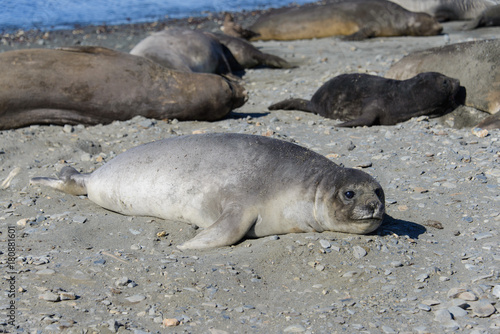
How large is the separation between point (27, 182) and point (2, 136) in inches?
51.6

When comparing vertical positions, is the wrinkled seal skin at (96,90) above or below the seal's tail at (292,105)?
above

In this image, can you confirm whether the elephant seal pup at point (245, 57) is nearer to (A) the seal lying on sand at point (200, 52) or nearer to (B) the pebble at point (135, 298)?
(A) the seal lying on sand at point (200, 52)

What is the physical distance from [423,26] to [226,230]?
9.67 metres

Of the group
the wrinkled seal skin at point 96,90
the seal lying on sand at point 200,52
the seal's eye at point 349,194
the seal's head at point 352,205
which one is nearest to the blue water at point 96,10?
the seal lying on sand at point 200,52

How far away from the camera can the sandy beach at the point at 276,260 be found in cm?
310

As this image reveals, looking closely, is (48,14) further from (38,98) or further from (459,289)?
(459,289)

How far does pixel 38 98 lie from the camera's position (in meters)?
6.65

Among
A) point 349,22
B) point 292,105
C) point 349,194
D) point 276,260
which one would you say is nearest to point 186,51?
point 292,105

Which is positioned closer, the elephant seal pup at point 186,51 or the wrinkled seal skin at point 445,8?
the elephant seal pup at point 186,51

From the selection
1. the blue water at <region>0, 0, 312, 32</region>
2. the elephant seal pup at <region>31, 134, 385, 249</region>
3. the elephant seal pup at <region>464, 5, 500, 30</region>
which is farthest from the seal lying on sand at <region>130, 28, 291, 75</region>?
the blue water at <region>0, 0, 312, 32</region>

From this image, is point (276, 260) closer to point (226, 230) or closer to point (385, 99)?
point (226, 230)

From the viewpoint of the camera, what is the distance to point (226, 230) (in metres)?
4.01

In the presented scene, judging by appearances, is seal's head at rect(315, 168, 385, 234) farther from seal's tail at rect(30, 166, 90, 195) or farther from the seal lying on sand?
the seal lying on sand

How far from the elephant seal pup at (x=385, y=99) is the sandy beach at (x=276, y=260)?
2.39 ft
